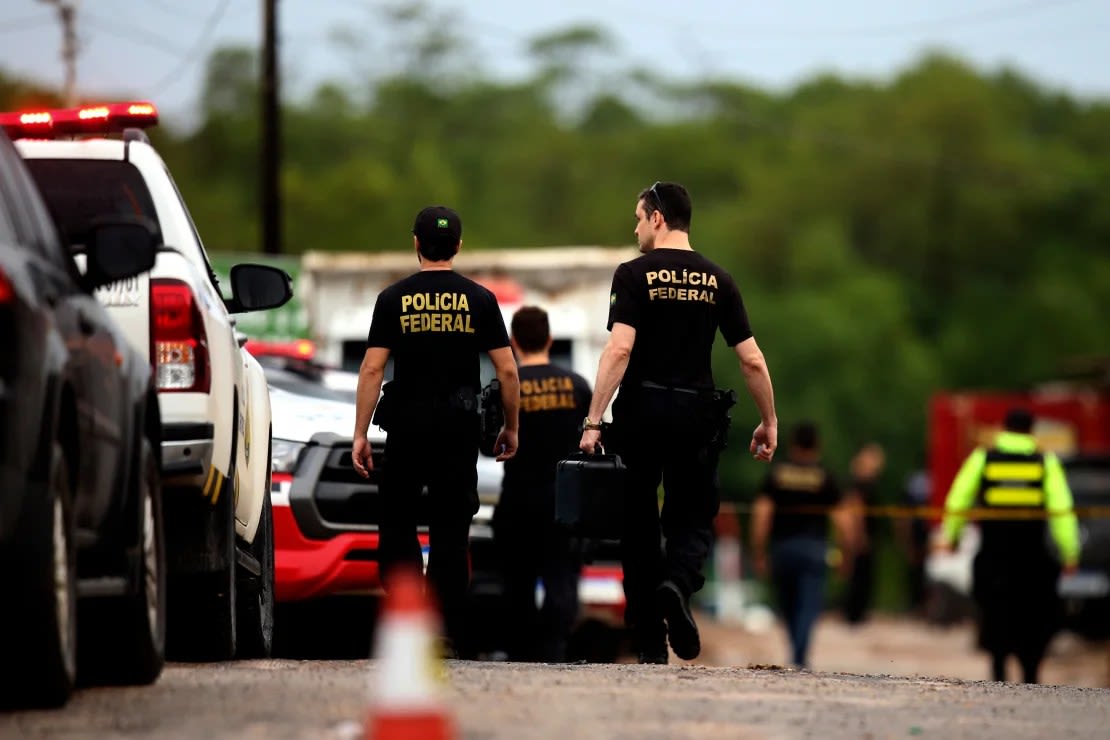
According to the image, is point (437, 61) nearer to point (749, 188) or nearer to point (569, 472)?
point (749, 188)

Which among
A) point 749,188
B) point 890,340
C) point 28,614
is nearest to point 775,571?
point 28,614

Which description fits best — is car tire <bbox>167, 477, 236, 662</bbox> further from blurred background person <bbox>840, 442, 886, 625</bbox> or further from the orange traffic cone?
blurred background person <bbox>840, 442, 886, 625</bbox>

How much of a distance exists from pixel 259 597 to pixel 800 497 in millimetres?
8476

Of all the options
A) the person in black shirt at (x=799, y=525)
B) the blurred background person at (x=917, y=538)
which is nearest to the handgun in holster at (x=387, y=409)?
the person in black shirt at (x=799, y=525)

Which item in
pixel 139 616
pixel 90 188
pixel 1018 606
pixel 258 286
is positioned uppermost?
pixel 90 188

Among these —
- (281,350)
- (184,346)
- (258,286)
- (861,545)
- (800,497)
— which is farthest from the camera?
(861,545)

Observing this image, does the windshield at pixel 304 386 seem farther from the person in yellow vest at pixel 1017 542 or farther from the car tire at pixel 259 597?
the person in yellow vest at pixel 1017 542

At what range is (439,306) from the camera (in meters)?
9.98

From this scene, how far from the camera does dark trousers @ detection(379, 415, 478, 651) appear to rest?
33.0 feet

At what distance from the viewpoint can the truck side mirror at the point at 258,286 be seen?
9.88 metres

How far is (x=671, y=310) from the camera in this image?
10258 millimetres

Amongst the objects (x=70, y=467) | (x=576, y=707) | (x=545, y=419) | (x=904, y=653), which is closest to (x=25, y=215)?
(x=70, y=467)

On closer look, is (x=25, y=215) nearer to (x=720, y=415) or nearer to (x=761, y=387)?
(x=720, y=415)

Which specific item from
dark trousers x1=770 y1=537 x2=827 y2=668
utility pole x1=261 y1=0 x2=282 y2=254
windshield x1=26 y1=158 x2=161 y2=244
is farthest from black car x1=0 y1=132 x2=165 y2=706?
utility pole x1=261 y1=0 x2=282 y2=254
